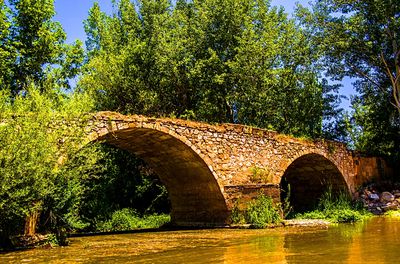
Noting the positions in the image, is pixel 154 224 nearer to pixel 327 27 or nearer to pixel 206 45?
pixel 206 45

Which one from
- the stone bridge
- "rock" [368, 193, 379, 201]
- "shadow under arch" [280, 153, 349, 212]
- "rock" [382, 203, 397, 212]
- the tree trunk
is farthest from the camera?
"rock" [368, 193, 379, 201]

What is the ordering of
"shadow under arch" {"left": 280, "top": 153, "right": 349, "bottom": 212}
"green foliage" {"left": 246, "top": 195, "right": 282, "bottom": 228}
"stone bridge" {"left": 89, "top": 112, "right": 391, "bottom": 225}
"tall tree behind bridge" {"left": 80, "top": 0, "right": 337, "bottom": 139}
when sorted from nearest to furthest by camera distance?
"stone bridge" {"left": 89, "top": 112, "right": 391, "bottom": 225}
"green foliage" {"left": 246, "top": 195, "right": 282, "bottom": 228}
"shadow under arch" {"left": 280, "top": 153, "right": 349, "bottom": 212}
"tall tree behind bridge" {"left": 80, "top": 0, "right": 337, "bottom": 139}

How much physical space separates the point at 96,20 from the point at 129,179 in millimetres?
13561

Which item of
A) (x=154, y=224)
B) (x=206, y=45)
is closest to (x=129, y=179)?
(x=154, y=224)

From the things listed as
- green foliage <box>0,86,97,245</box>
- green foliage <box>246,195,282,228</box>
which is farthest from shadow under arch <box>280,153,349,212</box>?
green foliage <box>0,86,97,245</box>

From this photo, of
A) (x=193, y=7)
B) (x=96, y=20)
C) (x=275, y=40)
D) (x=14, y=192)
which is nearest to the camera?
(x=14, y=192)

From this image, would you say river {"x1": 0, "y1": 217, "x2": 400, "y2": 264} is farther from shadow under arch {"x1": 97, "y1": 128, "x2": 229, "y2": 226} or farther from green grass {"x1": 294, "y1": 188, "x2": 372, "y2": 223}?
green grass {"x1": 294, "y1": 188, "x2": 372, "y2": 223}

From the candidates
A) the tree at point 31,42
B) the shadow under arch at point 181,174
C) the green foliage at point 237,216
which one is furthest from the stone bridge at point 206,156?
the tree at point 31,42

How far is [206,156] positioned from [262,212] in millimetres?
2381

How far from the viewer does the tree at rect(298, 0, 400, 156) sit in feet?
66.0

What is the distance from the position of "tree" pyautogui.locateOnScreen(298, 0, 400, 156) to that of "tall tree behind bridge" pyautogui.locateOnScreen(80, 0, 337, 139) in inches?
46.6

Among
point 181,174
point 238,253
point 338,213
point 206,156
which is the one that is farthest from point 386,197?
point 238,253

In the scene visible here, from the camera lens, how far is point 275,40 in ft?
70.9

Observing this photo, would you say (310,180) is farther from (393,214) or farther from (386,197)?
(393,214)
